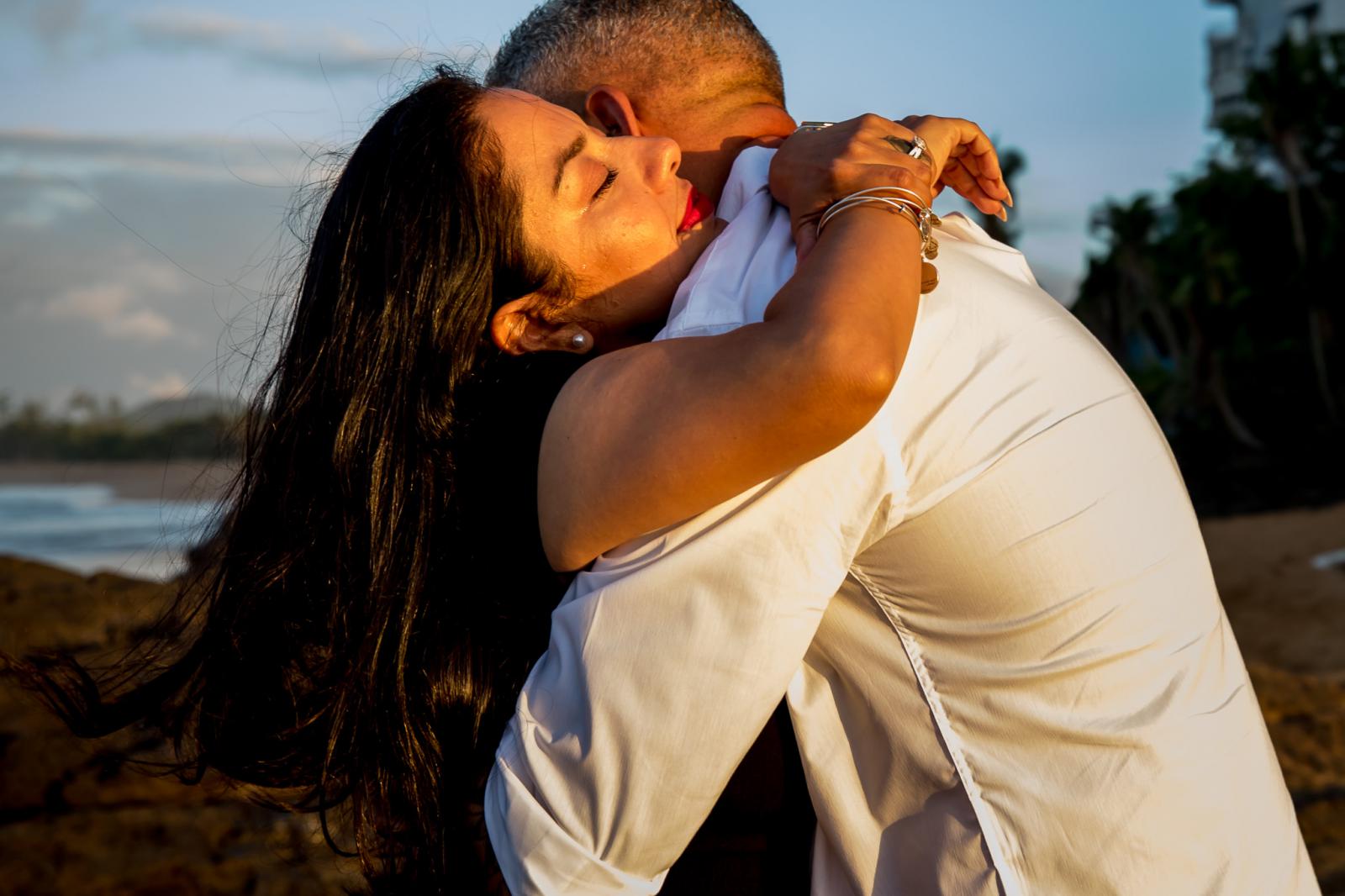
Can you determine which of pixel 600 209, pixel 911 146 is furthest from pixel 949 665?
pixel 600 209

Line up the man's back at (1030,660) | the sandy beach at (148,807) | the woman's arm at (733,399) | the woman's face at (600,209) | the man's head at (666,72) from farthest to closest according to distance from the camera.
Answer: the sandy beach at (148,807)
the man's head at (666,72)
the woman's face at (600,209)
the man's back at (1030,660)
the woman's arm at (733,399)

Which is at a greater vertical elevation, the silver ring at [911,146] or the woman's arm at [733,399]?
the silver ring at [911,146]

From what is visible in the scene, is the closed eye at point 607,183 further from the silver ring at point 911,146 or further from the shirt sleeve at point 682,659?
the shirt sleeve at point 682,659

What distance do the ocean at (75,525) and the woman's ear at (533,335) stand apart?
8261 mm

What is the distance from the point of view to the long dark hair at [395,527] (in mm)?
1787

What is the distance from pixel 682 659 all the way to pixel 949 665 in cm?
36

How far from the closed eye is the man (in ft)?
1.35

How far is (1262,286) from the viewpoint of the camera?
104 feet

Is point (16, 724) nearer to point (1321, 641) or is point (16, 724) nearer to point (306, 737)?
point (306, 737)

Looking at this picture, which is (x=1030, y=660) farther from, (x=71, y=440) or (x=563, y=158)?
(x=71, y=440)

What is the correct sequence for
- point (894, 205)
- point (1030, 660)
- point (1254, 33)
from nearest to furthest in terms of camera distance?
1. point (1030, 660)
2. point (894, 205)
3. point (1254, 33)

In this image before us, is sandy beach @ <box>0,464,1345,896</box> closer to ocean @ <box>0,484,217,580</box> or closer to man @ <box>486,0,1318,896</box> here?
man @ <box>486,0,1318,896</box>

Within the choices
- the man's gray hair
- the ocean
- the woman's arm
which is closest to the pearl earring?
the woman's arm

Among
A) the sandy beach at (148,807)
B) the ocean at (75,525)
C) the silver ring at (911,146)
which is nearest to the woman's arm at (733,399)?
the silver ring at (911,146)
